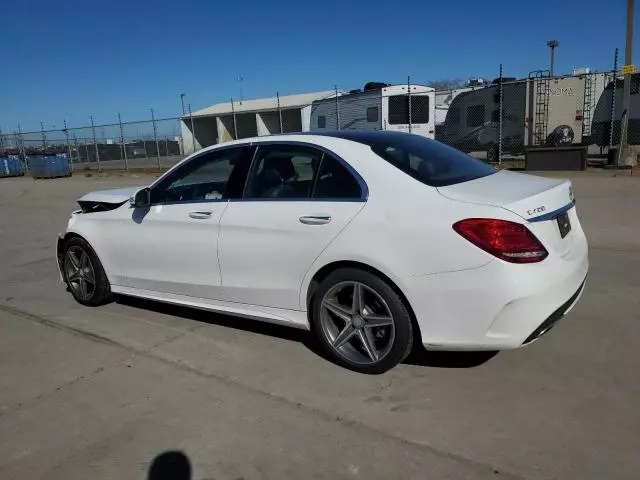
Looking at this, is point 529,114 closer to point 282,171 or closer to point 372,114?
point 372,114

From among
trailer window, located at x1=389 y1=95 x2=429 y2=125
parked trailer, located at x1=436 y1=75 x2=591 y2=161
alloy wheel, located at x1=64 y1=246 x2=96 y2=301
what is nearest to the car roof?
alloy wheel, located at x1=64 y1=246 x2=96 y2=301

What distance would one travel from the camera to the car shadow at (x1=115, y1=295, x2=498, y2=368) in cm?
377

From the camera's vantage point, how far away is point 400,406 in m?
3.21

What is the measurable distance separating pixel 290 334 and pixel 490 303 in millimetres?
1871

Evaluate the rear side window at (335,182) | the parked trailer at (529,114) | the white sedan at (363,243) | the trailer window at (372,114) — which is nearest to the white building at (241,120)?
the trailer window at (372,114)

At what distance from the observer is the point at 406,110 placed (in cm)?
2212

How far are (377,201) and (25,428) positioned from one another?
2.48 metres

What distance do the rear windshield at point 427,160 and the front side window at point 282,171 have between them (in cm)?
43

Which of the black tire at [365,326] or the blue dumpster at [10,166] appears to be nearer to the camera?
the black tire at [365,326]

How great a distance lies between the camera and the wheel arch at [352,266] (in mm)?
3369

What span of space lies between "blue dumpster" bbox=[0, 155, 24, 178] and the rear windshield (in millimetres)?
35763

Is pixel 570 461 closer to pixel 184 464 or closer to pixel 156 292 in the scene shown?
pixel 184 464

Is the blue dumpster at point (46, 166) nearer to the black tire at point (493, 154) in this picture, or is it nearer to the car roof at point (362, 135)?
the black tire at point (493, 154)

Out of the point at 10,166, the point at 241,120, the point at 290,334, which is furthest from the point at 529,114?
the point at 10,166
